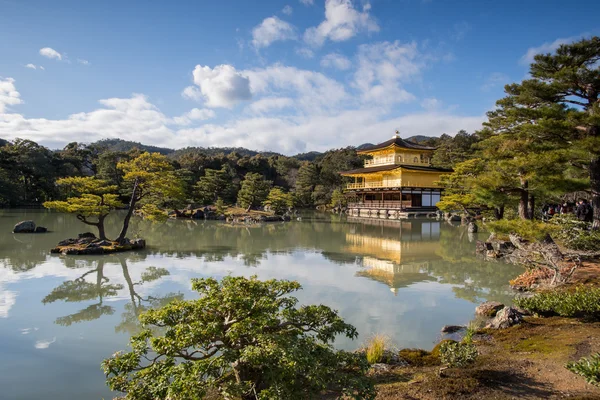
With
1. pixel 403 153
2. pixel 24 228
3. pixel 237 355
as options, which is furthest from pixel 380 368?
pixel 403 153

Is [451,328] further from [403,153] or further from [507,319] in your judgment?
[403,153]

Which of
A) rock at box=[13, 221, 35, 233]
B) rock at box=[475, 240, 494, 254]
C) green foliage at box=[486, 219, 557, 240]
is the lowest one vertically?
rock at box=[475, 240, 494, 254]

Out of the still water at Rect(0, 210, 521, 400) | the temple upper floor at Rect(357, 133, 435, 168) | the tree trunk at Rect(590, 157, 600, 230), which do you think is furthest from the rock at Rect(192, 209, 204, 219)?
the tree trunk at Rect(590, 157, 600, 230)

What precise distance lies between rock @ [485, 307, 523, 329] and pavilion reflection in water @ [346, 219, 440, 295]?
7.82 ft

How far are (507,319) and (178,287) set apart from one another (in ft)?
19.8

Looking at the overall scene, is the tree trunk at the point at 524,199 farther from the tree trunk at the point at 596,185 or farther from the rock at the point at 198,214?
the rock at the point at 198,214

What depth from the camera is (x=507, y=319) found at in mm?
4953

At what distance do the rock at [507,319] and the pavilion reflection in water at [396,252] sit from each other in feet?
7.82

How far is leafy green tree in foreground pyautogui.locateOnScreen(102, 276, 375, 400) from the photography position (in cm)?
238

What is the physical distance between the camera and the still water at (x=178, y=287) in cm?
438

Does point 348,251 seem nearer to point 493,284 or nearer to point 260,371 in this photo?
point 493,284

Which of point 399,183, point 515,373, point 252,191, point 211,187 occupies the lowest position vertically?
point 515,373

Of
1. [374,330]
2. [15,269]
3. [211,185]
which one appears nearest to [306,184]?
[211,185]

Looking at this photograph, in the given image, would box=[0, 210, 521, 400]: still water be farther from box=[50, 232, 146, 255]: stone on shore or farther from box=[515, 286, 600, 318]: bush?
box=[515, 286, 600, 318]: bush
